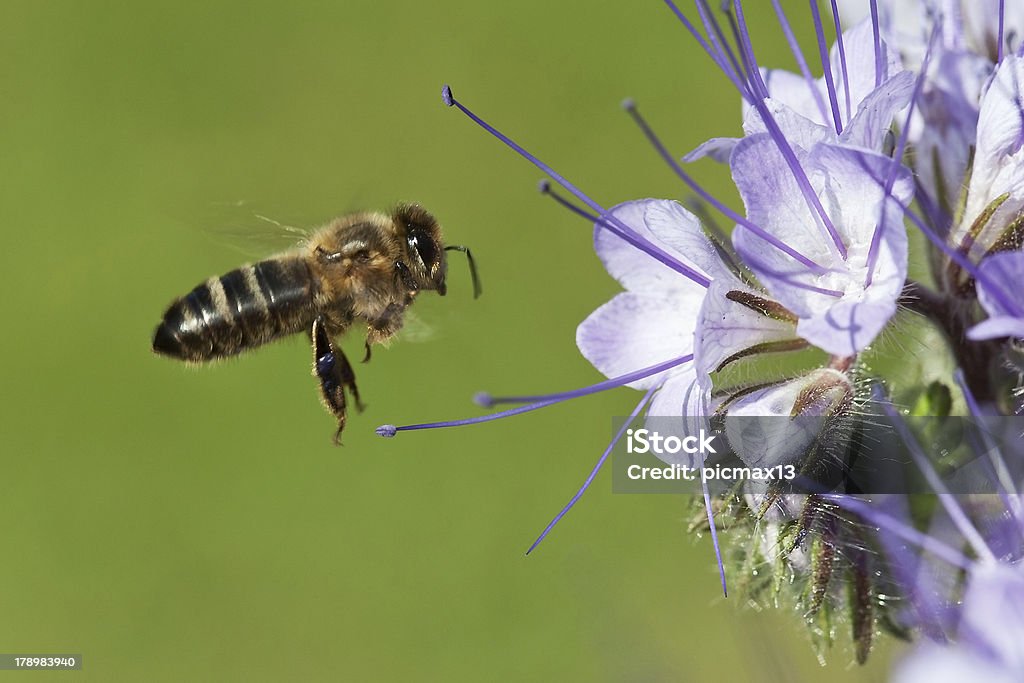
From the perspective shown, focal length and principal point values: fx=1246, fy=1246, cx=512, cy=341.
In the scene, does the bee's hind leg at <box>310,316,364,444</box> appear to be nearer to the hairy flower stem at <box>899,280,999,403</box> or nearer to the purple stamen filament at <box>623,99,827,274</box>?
the purple stamen filament at <box>623,99,827,274</box>

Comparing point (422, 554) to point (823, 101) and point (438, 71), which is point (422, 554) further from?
point (823, 101)

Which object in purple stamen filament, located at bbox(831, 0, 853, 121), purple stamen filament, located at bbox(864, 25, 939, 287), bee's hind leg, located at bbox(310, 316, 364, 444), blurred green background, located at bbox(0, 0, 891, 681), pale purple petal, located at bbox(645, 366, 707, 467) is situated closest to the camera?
purple stamen filament, located at bbox(864, 25, 939, 287)

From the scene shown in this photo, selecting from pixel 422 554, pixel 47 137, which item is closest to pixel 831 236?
pixel 422 554

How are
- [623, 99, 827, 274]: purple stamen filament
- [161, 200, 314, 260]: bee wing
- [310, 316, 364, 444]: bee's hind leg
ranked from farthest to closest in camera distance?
[161, 200, 314, 260]: bee wing, [310, 316, 364, 444]: bee's hind leg, [623, 99, 827, 274]: purple stamen filament

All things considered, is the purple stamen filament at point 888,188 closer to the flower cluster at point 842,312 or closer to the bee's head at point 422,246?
the flower cluster at point 842,312

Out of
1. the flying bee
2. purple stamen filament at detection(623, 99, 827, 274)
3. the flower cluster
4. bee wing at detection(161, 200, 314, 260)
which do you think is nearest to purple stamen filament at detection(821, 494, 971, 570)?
the flower cluster

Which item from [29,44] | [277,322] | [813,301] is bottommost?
[813,301]

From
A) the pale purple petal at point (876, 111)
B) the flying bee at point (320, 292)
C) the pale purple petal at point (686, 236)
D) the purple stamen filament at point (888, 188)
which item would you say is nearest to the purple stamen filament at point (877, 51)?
the purple stamen filament at point (888, 188)
